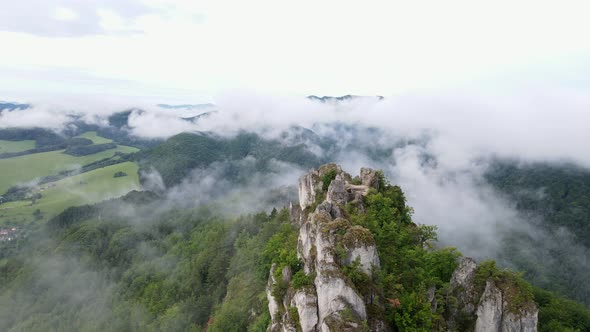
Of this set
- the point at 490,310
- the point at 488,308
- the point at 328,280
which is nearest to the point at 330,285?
the point at 328,280

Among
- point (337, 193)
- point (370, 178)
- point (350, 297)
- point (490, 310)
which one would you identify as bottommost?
point (490, 310)

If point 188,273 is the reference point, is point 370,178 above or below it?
above

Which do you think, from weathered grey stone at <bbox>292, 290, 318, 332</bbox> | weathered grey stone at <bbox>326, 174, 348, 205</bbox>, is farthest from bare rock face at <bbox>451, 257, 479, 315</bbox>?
weathered grey stone at <bbox>326, 174, 348, 205</bbox>

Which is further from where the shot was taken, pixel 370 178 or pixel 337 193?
pixel 370 178

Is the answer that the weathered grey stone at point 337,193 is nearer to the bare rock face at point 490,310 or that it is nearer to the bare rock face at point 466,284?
the bare rock face at point 466,284

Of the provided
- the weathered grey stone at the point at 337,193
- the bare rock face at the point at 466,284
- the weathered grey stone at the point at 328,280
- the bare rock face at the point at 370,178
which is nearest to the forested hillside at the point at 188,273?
the bare rock face at the point at 466,284

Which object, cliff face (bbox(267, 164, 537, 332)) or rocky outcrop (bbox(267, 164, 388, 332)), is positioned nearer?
rocky outcrop (bbox(267, 164, 388, 332))

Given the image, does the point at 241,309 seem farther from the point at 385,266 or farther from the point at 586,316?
the point at 586,316

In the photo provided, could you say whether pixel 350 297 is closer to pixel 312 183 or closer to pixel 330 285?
pixel 330 285

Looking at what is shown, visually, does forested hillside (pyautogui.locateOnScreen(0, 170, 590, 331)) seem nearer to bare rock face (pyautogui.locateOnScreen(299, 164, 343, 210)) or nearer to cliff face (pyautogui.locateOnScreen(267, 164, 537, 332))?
cliff face (pyautogui.locateOnScreen(267, 164, 537, 332))
